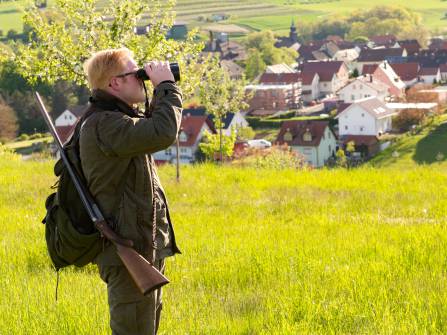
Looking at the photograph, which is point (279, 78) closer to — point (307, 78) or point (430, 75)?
point (307, 78)

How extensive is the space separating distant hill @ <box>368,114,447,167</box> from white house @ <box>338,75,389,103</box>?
26262mm

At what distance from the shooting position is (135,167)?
3756mm

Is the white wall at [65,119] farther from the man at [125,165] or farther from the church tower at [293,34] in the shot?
the church tower at [293,34]

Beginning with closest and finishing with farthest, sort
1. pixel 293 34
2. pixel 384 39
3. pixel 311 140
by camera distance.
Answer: pixel 311 140 < pixel 384 39 < pixel 293 34

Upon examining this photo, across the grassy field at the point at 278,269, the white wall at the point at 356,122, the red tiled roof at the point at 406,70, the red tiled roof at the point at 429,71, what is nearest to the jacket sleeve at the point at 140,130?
the grassy field at the point at 278,269

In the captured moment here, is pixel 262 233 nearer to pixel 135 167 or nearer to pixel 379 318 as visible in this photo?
pixel 379 318

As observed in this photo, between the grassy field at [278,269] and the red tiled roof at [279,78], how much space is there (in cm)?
10601

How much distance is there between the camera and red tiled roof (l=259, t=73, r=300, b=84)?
379ft

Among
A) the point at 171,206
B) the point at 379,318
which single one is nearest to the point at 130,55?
the point at 379,318

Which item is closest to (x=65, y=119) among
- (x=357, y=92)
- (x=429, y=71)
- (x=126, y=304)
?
(x=357, y=92)

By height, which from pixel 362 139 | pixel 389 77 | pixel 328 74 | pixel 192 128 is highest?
pixel 192 128

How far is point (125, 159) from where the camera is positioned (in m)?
3.72

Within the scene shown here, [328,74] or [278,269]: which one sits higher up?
[278,269]

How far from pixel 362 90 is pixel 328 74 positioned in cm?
1919
